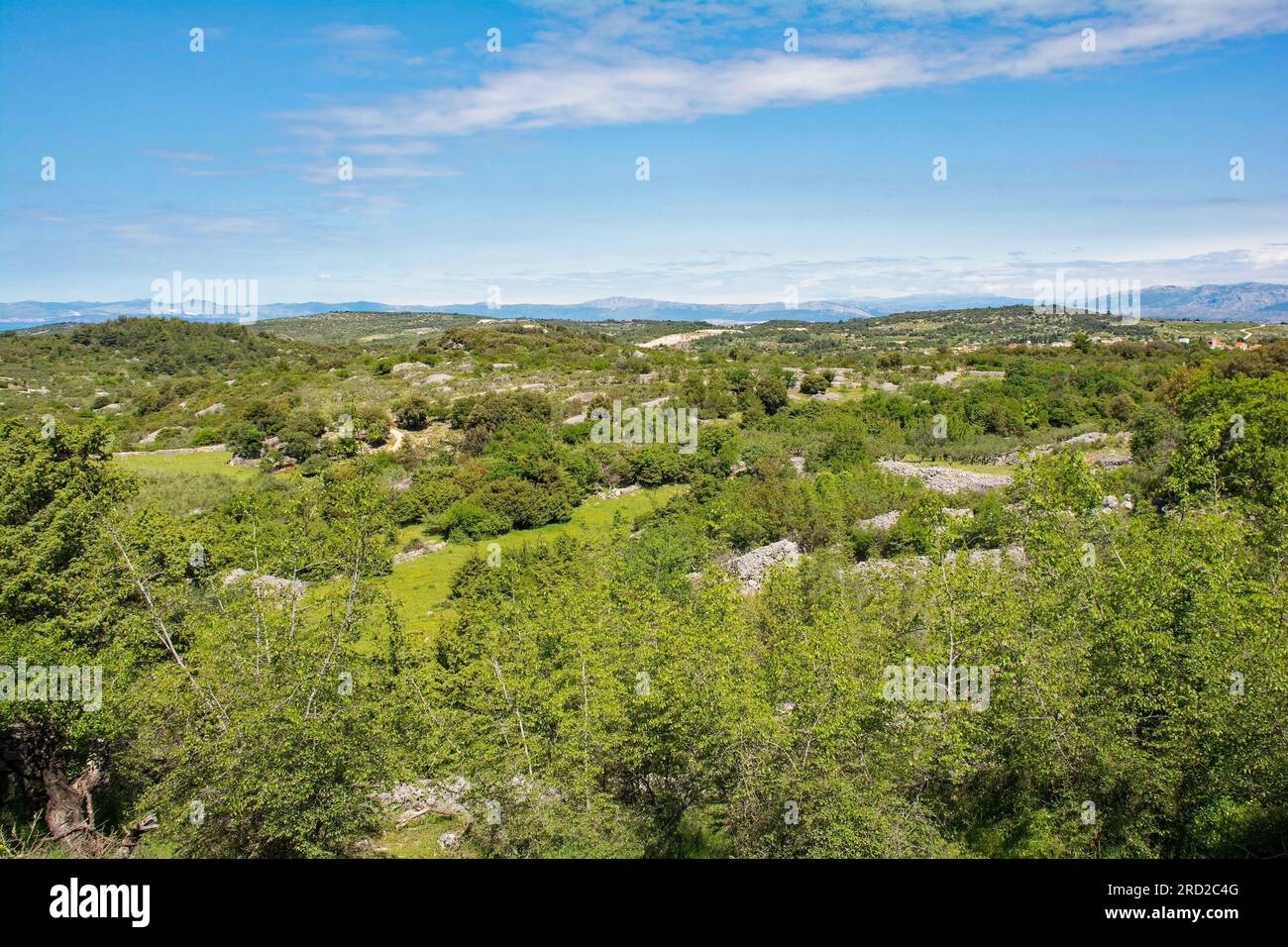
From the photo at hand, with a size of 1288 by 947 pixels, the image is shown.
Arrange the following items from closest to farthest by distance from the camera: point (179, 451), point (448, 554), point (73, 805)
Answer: point (73, 805) → point (448, 554) → point (179, 451)

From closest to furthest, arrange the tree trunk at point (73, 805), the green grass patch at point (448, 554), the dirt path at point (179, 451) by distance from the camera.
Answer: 1. the tree trunk at point (73, 805)
2. the green grass patch at point (448, 554)
3. the dirt path at point (179, 451)

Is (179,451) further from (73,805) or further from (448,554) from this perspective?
(73,805)

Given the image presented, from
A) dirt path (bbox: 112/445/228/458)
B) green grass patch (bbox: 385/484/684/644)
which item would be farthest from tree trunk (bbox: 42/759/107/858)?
dirt path (bbox: 112/445/228/458)

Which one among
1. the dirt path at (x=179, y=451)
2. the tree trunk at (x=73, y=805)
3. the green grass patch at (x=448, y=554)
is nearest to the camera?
the tree trunk at (x=73, y=805)

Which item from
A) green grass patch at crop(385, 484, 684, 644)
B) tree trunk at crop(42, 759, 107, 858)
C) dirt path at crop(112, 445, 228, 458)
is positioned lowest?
tree trunk at crop(42, 759, 107, 858)

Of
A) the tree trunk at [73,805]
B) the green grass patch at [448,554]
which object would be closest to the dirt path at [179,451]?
the green grass patch at [448,554]

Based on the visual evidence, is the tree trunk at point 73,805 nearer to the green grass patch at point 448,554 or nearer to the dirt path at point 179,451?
the green grass patch at point 448,554

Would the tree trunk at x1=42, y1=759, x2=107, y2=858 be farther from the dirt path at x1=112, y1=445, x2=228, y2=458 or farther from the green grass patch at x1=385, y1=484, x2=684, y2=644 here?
the dirt path at x1=112, y1=445, x2=228, y2=458

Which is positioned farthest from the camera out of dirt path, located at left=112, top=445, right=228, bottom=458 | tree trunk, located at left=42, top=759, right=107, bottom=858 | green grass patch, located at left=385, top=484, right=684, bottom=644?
dirt path, located at left=112, top=445, right=228, bottom=458

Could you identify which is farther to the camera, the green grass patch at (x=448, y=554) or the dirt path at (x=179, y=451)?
the dirt path at (x=179, y=451)

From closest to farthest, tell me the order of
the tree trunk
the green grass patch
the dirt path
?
the tree trunk < the green grass patch < the dirt path

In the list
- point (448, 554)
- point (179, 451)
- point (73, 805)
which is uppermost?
point (179, 451)

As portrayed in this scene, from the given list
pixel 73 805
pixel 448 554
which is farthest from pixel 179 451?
pixel 73 805
